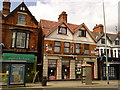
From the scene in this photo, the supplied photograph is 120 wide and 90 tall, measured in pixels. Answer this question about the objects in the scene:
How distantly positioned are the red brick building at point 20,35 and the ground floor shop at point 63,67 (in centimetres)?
219

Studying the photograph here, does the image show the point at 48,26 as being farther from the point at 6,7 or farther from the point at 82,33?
the point at 6,7

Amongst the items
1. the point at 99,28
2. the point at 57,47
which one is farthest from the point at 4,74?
the point at 99,28

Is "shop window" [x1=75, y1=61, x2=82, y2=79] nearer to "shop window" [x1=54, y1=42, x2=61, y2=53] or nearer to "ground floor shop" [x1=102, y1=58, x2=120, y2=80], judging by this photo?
"shop window" [x1=54, y1=42, x2=61, y2=53]

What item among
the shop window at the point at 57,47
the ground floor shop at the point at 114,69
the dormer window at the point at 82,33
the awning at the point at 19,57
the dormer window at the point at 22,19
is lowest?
the ground floor shop at the point at 114,69

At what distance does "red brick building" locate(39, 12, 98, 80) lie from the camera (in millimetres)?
20927

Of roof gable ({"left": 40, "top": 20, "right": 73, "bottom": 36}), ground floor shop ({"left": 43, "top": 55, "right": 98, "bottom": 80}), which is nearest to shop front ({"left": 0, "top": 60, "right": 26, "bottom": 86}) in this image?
ground floor shop ({"left": 43, "top": 55, "right": 98, "bottom": 80})

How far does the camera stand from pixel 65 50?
2244 centimetres

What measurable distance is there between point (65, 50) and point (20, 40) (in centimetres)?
764

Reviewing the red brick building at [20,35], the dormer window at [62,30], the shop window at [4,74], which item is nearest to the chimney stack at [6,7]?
the red brick building at [20,35]

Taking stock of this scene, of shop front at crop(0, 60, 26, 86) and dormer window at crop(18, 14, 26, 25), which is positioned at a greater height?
dormer window at crop(18, 14, 26, 25)

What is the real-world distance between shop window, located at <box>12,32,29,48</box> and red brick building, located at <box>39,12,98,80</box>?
3.00 m

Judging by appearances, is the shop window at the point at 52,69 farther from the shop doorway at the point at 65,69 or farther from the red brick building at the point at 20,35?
the red brick building at the point at 20,35

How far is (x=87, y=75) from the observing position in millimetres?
16859

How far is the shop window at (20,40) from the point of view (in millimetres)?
19250
